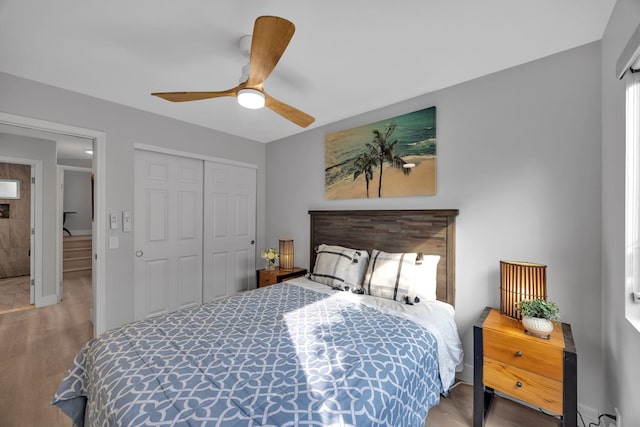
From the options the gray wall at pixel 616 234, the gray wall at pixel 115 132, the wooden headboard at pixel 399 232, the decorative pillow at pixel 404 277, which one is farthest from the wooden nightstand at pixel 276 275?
the gray wall at pixel 616 234

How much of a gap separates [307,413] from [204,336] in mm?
844

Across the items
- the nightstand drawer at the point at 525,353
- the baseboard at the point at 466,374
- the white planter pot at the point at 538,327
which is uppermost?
the white planter pot at the point at 538,327

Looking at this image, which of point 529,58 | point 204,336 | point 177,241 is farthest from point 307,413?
point 177,241

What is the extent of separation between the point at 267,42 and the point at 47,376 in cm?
309

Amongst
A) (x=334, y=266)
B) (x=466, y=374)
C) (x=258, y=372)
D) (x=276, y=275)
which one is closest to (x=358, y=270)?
(x=334, y=266)

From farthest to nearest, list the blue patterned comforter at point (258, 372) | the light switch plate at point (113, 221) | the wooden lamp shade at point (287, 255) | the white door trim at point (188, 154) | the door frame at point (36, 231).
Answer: the door frame at point (36, 231)
the wooden lamp shade at point (287, 255)
the white door trim at point (188, 154)
the light switch plate at point (113, 221)
the blue patterned comforter at point (258, 372)

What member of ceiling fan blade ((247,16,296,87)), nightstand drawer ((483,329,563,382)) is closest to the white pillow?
nightstand drawer ((483,329,563,382))

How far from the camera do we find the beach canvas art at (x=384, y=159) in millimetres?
2359

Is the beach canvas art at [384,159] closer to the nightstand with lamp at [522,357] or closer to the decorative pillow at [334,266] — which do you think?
the decorative pillow at [334,266]

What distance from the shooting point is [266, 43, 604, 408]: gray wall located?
65.8 inches

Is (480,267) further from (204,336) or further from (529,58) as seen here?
(204,336)

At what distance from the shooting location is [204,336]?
4.99ft

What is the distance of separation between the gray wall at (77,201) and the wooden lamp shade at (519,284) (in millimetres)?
8803

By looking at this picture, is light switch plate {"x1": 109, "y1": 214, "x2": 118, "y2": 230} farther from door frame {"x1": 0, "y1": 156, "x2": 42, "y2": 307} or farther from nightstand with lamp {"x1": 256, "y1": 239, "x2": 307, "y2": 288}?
door frame {"x1": 0, "y1": 156, "x2": 42, "y2": 307}
